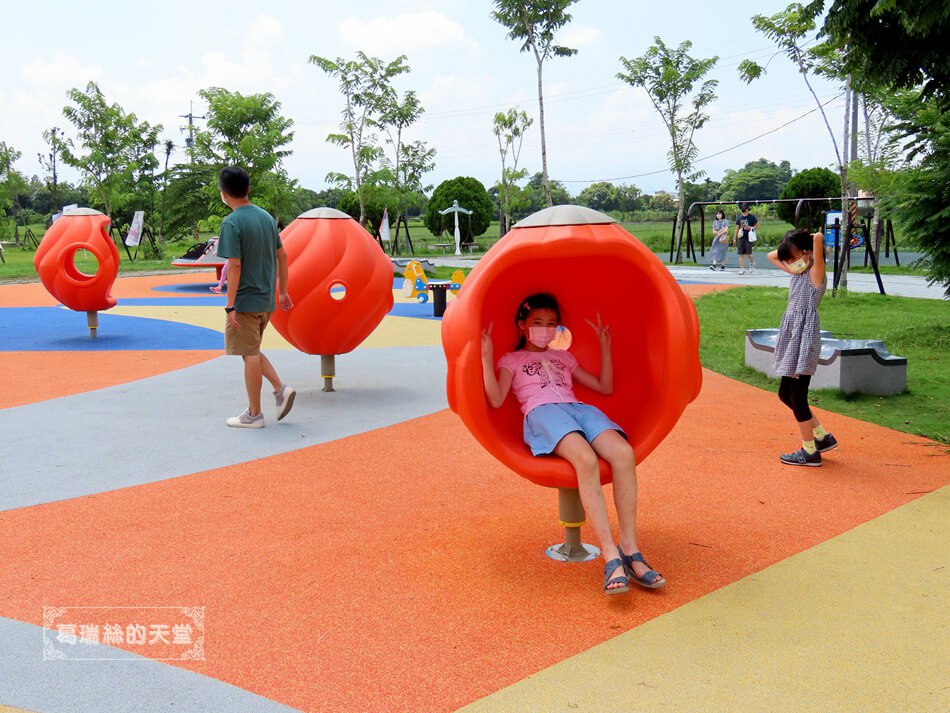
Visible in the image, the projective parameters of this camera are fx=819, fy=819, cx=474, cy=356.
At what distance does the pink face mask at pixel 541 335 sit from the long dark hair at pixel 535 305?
9 cm

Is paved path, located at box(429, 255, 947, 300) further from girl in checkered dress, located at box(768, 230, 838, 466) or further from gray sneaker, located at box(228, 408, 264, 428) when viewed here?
girl in checkered dress, located at box(768, 230, 838, 466)

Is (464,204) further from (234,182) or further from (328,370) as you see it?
(234,182)

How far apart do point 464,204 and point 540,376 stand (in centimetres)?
3714

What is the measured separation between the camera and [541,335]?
4094mm

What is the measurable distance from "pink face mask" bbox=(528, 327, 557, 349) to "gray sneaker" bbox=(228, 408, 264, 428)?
317 cm

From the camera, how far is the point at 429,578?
371cm

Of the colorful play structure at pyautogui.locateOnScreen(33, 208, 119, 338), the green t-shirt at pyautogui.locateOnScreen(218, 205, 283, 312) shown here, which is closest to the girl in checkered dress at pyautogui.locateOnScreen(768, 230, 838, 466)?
the green t-shirt at pyautogui.locateOnScreen(218, 205, 283, 312)

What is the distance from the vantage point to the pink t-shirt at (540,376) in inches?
157

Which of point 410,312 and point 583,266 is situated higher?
point 583,266

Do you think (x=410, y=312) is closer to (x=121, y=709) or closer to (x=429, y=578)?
(x=429, y=578)

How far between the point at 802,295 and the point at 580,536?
2.53 metres

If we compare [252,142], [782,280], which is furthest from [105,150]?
[782,280]

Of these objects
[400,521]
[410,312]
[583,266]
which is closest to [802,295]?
[583,266]

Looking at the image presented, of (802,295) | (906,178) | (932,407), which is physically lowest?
(932,407)
